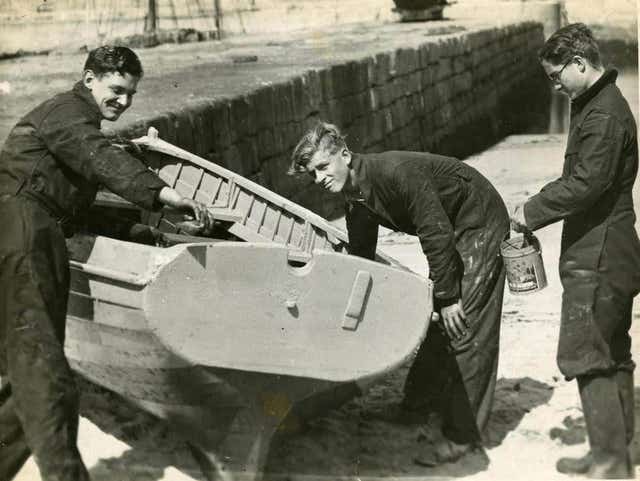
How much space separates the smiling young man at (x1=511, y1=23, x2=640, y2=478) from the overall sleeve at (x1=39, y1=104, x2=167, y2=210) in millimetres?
1549

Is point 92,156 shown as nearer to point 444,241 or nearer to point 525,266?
point 444,241

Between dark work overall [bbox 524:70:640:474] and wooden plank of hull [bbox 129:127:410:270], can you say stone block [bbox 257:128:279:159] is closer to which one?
wooden plank of hull [bbox 129:127:410:270]

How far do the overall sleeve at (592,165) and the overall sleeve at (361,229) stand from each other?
33.9 inches

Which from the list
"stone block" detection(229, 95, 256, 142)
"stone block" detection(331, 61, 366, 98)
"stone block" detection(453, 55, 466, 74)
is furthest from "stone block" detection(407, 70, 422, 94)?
"stone block" detection(229, 95, 256, 142)

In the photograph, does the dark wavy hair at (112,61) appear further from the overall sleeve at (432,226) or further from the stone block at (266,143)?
the stone block at (266,143)

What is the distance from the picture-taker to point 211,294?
3471 millimetres

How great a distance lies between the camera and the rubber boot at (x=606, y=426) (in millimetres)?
3775

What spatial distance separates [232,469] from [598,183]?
186 centimetres

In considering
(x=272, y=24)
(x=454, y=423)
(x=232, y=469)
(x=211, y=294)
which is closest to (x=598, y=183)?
(x=454, y=423)

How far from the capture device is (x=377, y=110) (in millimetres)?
12125

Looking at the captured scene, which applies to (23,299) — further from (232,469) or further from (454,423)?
(454,423)

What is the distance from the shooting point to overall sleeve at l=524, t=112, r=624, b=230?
3.68 metres

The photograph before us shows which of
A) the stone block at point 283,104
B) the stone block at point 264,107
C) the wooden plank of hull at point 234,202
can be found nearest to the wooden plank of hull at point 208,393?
the wooden plank of hull at point 234,202

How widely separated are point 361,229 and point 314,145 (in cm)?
61
